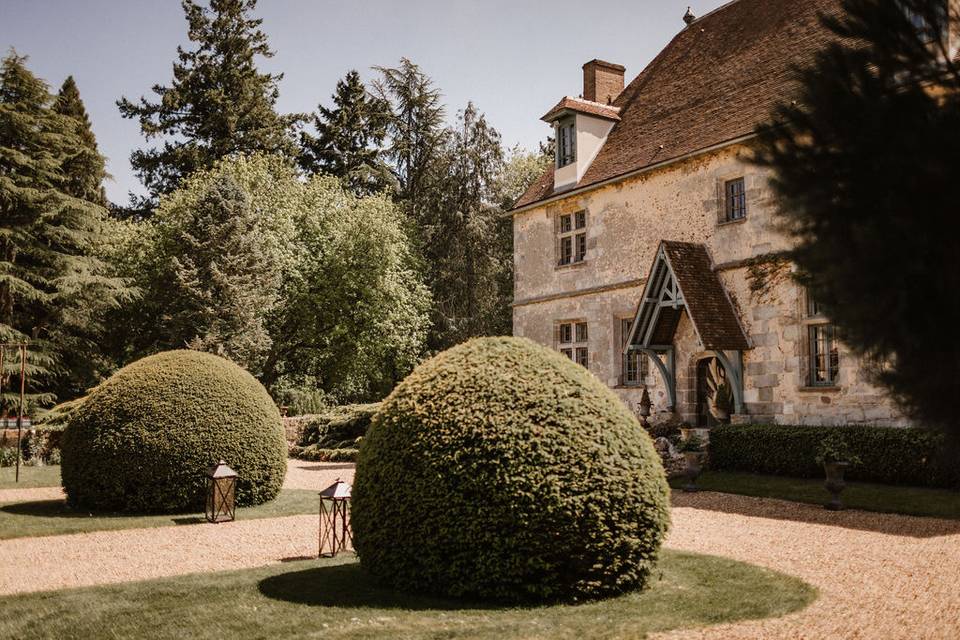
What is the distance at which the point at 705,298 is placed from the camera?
1767cm

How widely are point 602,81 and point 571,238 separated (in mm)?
5761

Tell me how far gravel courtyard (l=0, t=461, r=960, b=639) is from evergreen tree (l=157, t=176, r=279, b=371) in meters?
17.7

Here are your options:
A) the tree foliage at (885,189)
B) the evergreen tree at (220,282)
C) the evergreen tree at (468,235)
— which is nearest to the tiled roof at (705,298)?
the tree foliage at (885,189)

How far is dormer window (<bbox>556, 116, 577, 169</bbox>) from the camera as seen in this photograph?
2269 centimetres

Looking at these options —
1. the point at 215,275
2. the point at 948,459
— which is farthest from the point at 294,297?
the point at 948,459

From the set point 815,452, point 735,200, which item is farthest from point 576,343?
point 815,452

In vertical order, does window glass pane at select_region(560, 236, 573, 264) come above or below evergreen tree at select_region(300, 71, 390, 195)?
below

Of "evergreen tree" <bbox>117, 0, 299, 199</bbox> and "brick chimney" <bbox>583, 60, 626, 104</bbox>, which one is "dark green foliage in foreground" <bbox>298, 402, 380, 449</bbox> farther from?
"evergreen tree" <bbox>117, 0, 299, 199</bbox>

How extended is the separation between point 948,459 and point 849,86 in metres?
1.87

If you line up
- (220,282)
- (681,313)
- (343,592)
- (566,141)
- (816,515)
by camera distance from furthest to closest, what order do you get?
(220,282) → (566,141) → (681,313) → (816,515) → (343,592)

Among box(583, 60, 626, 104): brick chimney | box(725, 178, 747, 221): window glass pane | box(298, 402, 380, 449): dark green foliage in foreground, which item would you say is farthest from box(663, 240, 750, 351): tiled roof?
box(298, 402, 380, 449): dark green foliage in foreground

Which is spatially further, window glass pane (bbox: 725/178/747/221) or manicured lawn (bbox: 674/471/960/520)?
window glass pane (bbox: 725/178/747/221)

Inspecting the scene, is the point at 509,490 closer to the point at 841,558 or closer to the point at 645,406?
the point at 841,558

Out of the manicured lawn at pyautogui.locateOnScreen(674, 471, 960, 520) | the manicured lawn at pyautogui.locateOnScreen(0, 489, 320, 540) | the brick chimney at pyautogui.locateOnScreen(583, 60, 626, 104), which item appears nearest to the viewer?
the manicured lawn at pyautogui.locateOnScreen(0, 489, 320, 540)
